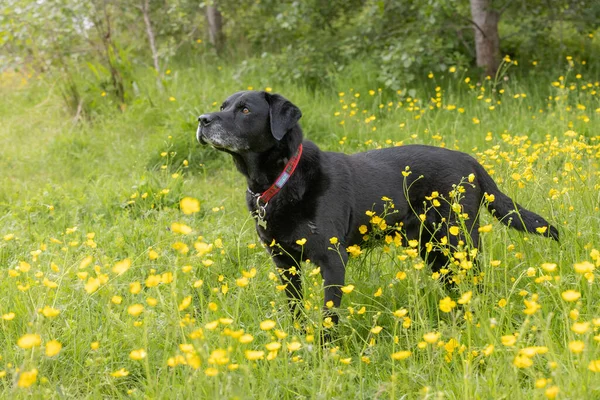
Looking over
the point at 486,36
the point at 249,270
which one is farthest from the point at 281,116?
the point at 486,36

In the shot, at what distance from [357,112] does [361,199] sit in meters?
3.62

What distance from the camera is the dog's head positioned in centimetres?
334

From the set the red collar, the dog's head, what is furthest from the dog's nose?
the red collar

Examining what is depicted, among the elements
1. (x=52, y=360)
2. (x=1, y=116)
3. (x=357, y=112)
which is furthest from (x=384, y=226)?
(x=1, y=116)

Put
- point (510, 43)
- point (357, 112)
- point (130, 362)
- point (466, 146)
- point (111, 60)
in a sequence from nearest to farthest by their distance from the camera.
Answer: point (130, 362) → point (466, 146) → point (357, 112) → point (111, 60) → point (510, 43)

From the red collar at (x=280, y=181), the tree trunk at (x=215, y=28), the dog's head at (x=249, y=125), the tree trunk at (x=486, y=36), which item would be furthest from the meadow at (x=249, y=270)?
the tree trunk at (x=215, y=28)

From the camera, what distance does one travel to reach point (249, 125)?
3.38 meters

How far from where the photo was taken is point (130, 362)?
260 centimetres

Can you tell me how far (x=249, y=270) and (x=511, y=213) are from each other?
142 centimetres

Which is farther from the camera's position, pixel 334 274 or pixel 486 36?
pixel 486 36

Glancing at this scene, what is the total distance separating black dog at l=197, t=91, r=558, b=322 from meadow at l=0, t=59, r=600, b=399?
15cm

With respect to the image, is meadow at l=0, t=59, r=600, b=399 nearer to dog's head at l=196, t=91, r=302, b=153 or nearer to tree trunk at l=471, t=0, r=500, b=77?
tree trunk at l=471, t=0, r=500, b=77

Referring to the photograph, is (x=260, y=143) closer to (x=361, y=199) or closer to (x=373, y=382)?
(x=361, y=199)

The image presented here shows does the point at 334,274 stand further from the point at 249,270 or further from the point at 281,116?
the point at 281,116
